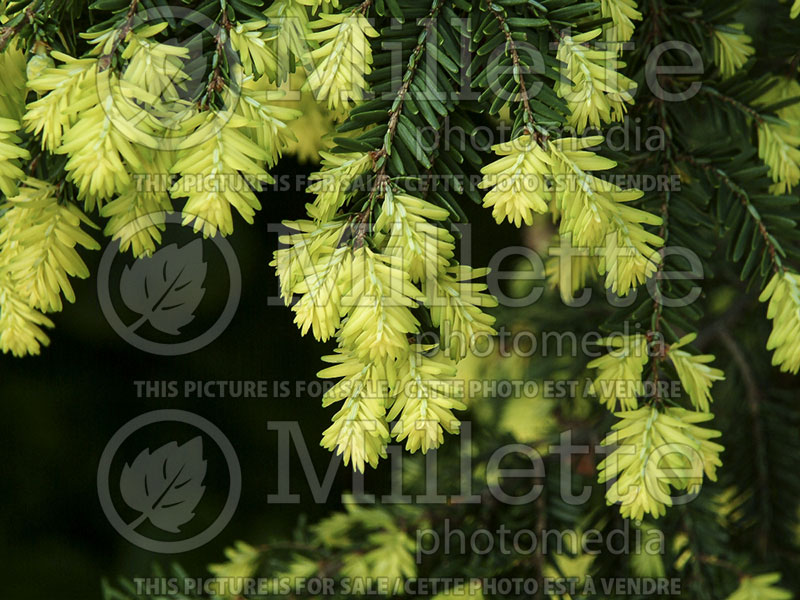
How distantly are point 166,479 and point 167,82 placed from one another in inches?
26.2

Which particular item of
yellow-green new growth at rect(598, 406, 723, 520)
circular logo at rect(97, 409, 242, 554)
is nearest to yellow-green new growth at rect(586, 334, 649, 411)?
yellow-green new growth at rect(598, 406, 723, 520)

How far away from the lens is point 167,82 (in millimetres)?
483

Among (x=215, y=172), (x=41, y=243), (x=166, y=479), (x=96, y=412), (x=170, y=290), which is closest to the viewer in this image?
(x=215, y=172)

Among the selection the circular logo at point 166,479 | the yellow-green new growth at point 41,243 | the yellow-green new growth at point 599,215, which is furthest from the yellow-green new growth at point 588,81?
the circular logo at point 166,479

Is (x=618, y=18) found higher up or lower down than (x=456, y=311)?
higher up

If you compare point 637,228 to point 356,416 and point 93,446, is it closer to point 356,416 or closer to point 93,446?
point 356,416

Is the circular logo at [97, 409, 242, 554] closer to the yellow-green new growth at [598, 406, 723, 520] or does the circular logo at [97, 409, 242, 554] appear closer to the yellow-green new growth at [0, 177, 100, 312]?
the yellow-green new growth at [0, 177, 100, 312]

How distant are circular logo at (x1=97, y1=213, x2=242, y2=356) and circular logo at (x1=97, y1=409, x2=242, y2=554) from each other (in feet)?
0.58

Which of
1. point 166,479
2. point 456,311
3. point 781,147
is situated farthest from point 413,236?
point 166,479

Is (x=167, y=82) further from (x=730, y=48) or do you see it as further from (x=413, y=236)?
(x=730, y=48)

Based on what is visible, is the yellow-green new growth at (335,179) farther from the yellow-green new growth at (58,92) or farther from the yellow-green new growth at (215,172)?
the yellow-green new growth at (58,92)

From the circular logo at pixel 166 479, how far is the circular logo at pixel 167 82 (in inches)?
24.9

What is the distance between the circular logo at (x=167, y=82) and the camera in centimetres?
46

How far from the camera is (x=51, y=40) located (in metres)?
0.54
